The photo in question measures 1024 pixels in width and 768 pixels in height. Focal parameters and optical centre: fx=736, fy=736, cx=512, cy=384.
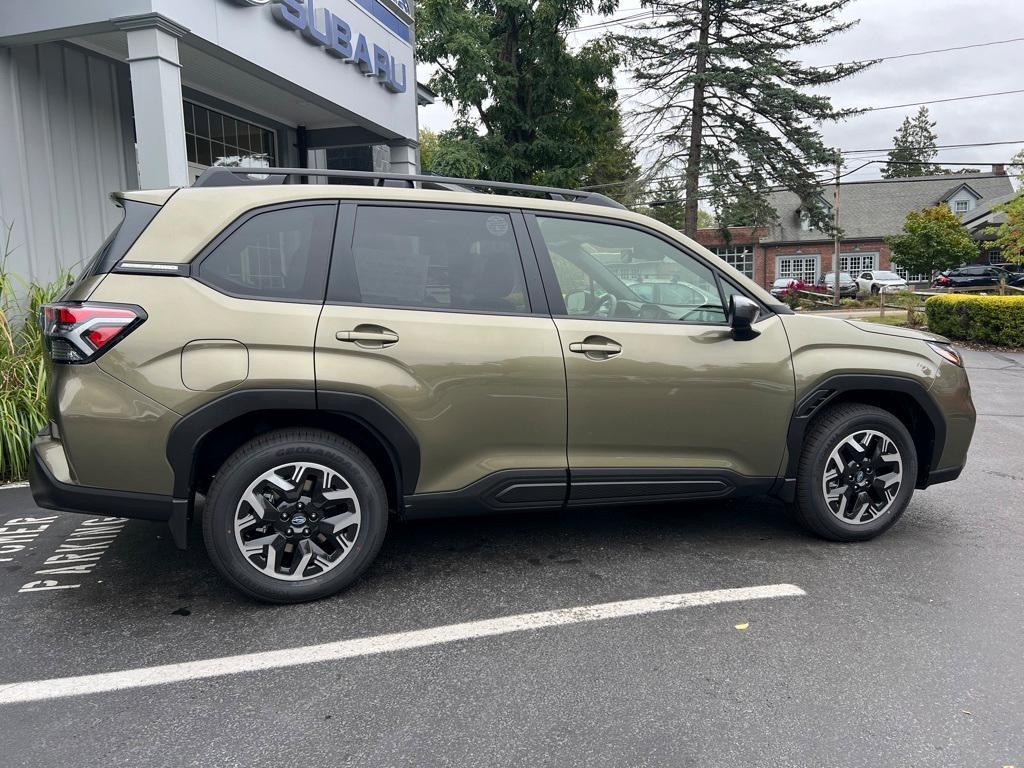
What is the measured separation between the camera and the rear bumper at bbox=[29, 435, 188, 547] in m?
2.95

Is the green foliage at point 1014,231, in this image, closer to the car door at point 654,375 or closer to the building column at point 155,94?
the car door at point 654,375

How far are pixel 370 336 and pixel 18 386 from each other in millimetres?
3756

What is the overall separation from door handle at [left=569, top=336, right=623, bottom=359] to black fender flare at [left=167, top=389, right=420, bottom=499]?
0.85 metres

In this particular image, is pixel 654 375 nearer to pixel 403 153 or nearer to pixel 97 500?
pixel 97 500

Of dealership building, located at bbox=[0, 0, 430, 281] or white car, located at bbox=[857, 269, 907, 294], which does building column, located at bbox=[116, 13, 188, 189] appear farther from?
white car, located at bbox=[857, 269, 907, 294]

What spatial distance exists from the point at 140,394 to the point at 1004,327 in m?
16.3

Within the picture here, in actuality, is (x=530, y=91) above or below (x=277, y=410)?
above

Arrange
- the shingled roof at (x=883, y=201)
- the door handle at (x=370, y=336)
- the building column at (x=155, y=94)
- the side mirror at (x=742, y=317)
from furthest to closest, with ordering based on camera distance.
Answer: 1. the shingled roof at (x=883, y=201)
2. the building column at (x=155, y=94)
3. the side mirror at (x=742, y=317)
4. the door handle at (x=370, y=336)

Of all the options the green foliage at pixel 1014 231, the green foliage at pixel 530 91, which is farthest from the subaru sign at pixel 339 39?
the green foliage at pixel 1014 231

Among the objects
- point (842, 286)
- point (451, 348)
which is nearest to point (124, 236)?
point (451, 348)

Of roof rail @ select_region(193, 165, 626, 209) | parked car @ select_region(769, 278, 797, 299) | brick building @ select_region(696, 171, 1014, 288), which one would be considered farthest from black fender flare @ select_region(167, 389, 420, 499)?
brick building @ select_region(696, 171, 1014, 288)

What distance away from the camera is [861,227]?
4906 cm

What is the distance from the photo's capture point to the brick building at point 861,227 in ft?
159

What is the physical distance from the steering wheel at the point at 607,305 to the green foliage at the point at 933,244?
41334 millimetres
